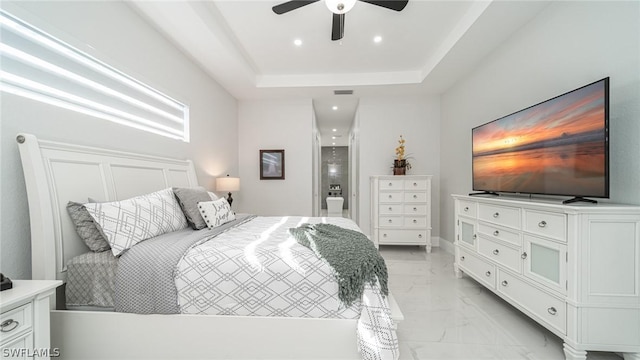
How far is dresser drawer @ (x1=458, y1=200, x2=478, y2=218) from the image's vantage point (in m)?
2.47

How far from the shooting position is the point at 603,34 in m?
1.68

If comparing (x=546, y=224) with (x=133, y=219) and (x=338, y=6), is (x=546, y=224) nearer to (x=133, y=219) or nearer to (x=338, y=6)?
(x=338, y=6)

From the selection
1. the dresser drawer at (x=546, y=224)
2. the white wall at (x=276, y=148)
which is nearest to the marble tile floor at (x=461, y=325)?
the dresser drawer at (x=546, y=224)

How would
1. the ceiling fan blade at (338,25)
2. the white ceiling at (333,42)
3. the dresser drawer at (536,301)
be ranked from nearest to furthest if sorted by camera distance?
the dresser drawer at (536,301) < the ceiling fan blade at (338,25) < the white ceiling at (333,42)

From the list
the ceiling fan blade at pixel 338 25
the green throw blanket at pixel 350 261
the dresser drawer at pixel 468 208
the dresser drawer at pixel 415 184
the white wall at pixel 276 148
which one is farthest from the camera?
the white wall at pixel 276 148

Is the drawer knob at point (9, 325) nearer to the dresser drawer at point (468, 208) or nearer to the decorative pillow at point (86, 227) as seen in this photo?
the decorative pillow at point (86, 227)

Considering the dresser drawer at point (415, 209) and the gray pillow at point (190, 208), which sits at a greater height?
the gray pillow at point (190, 208)

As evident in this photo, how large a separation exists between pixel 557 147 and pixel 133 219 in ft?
9.95

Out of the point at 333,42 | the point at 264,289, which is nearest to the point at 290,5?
the point at 333,42

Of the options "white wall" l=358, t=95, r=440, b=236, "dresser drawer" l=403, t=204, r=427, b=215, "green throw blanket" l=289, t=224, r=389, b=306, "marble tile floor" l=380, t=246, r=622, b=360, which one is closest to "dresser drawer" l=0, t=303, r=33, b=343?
"green throw blanket" l=289, t=224, r=389, b=306

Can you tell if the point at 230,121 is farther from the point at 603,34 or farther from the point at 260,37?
the point at 603,34

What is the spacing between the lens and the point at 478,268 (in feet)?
7.84

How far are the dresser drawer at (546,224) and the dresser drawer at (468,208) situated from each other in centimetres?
64

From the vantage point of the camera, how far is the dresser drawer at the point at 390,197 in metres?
3.84
